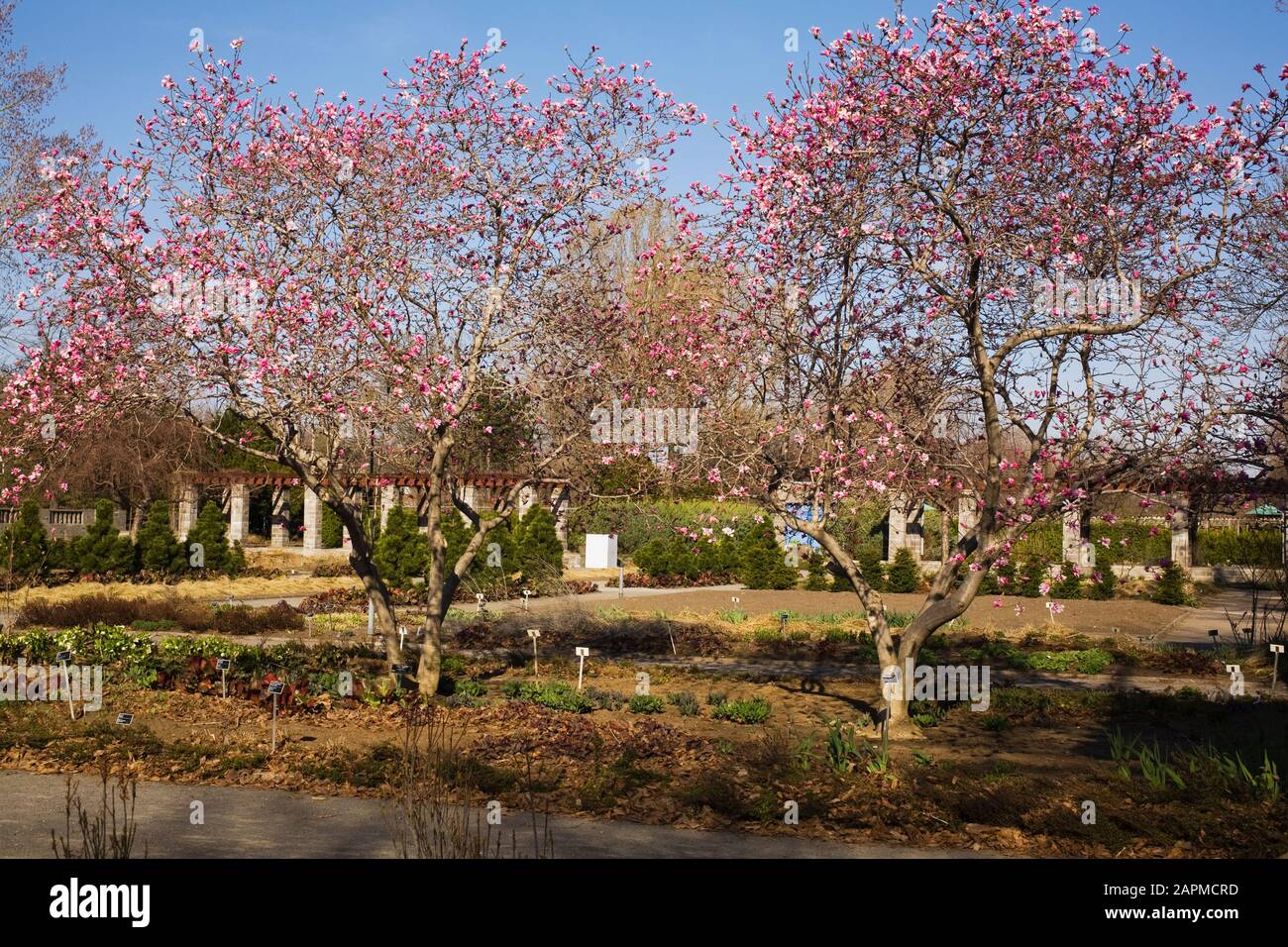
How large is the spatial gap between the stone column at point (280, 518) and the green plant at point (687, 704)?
79.5ft

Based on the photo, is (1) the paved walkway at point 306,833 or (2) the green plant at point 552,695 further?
(2) the green plant at point 552,695

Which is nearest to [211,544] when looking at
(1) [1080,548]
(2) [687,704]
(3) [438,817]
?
(2) [687,704]

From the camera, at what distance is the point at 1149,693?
11836 mm

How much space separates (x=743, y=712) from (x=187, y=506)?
27585 millimetres

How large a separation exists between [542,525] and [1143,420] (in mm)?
18712

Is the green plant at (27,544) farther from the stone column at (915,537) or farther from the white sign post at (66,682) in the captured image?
the stone column at (915,537)

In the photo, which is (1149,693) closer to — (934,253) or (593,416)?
(934,253)

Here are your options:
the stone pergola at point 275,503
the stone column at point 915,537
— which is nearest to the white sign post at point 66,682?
the stone pergola at point 275,503

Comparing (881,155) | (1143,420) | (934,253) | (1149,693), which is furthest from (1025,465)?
(1149,693)

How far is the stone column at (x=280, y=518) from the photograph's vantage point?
35.0 metres

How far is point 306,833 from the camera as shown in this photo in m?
6.54

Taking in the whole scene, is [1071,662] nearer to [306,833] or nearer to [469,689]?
[469,689]

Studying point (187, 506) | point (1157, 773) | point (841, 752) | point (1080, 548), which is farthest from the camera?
point (187, 506)

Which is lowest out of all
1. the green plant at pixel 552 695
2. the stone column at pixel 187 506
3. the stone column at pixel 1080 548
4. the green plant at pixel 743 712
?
the green plant at pixel 743 712
